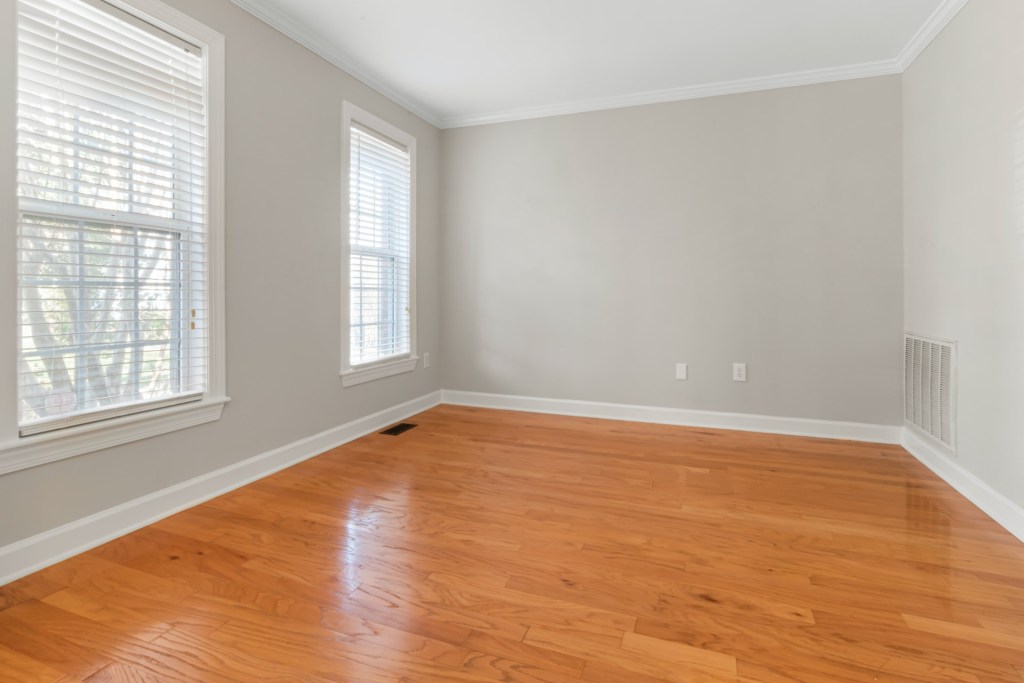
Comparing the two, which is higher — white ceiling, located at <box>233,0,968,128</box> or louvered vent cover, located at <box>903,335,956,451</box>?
white ceiling, located at <box>233,0,968,128</box>

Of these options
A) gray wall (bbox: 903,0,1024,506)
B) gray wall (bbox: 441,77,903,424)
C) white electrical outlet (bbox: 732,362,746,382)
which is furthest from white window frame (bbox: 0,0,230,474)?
gray wall (bbox: 903,0,1024,506)

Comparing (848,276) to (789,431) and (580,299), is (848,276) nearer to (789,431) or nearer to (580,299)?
(789,431)

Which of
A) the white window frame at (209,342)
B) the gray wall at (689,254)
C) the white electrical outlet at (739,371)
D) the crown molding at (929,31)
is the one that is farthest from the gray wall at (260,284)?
the crown molding at (929,31)

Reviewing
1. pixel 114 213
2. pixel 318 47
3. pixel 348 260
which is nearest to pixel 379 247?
pixel 348 260

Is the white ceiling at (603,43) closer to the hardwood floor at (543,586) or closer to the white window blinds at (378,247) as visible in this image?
the white window blinds at (378,247)

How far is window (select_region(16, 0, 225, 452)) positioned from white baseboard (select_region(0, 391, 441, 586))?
0.34 m

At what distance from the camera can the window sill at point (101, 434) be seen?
5.58ft

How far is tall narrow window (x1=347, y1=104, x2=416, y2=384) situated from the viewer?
3.36 meters

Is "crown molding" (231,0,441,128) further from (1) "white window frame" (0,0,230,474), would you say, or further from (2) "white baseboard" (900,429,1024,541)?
(2) "white baseboard" (900,429,1024,541)

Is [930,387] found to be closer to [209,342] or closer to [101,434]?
[209,342]

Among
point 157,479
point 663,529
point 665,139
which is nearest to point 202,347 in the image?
point 157,479

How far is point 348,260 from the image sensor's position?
3.27m

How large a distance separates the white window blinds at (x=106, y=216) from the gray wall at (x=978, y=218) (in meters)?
3.45

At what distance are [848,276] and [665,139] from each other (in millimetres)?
1566
